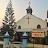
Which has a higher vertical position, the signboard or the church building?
the church building

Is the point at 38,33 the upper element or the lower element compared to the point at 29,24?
lower

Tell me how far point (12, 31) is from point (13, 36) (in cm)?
149

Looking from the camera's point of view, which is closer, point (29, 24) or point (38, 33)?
point (38, 33)

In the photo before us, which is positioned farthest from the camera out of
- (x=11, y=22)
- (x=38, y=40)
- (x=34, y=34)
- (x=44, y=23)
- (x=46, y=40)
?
(x=11, y=22)

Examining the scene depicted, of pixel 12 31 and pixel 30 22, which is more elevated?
pixel 30 22

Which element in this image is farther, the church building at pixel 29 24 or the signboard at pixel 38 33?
the church building at pixel 29 24

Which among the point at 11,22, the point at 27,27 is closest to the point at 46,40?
the point at 27,27

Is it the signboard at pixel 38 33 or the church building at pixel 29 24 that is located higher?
the church building at pixel 29 24

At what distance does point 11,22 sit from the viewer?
25938 mm

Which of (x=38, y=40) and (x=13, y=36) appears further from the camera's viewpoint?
(x=13, y=36)

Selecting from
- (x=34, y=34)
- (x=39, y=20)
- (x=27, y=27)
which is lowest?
(x=34, y=34)

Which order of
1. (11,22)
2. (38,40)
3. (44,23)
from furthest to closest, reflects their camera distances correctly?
1. (11,22)
2. (44,23)
3. (38,40)

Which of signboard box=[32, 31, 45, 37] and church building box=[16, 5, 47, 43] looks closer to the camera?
signboard box=[32, 31, 45, 37]

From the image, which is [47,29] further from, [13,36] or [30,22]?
[13,36]
